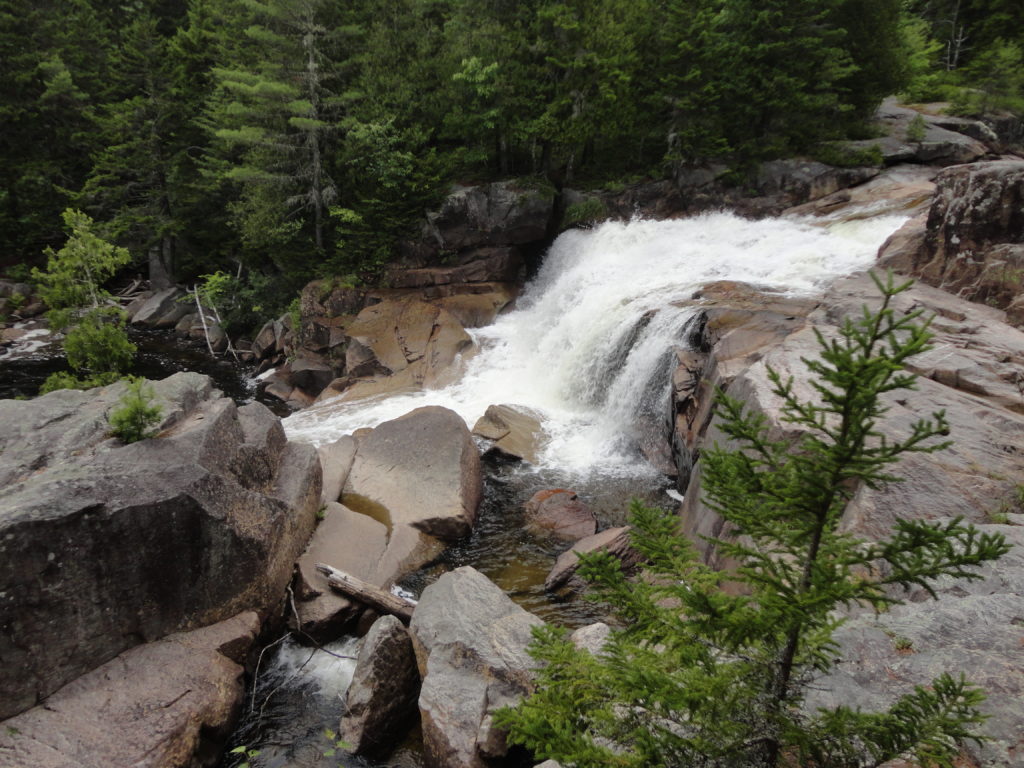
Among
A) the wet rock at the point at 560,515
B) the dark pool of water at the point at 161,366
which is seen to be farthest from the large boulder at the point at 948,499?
the dark pool of water at the point at 161,366

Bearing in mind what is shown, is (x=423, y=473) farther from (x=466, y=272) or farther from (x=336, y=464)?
(x=466, y=272)

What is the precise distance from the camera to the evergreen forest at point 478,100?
19.6 meters

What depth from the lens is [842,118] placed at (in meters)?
21.7

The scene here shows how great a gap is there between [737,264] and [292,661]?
14845 millimetres

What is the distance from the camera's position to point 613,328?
14.4 metres

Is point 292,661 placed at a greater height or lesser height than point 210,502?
lesser

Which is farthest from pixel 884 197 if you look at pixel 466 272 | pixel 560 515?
pixel 560 515

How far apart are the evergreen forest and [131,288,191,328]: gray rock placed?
2.86 meters

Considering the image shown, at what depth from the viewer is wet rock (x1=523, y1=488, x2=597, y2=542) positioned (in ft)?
32.8

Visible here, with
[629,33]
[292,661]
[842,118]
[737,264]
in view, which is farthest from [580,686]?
[842,118]

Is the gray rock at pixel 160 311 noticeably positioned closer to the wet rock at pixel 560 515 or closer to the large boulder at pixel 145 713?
the wet rock at pixel 560 515

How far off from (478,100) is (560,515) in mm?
16586

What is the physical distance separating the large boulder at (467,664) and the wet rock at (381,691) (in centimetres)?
22

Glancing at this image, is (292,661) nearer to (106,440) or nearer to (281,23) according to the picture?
(106,440)
